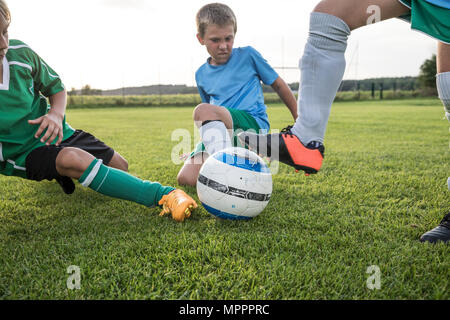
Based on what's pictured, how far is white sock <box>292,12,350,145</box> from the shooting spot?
171 centimetres

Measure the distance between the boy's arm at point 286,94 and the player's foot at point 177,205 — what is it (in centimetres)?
148

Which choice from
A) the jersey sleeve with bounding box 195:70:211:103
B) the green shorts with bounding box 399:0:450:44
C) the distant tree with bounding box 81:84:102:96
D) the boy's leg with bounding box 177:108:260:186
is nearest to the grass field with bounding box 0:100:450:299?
the boy's leg with bounding box 177:108:260:186

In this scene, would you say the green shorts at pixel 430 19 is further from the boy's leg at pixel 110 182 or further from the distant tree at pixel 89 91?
the distant tree at pixel 89 91

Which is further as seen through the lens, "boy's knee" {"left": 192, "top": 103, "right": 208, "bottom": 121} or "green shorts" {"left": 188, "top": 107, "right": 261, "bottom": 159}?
"green shorts" {"left": 188, "top": 107, "right": 261, "bottom": 159}

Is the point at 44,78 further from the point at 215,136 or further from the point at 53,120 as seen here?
the point at 215,136

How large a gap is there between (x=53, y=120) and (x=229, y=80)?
5.70ft

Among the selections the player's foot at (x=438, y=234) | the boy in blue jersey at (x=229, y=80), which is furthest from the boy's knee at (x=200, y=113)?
the player's foot at (x=438, y=234)

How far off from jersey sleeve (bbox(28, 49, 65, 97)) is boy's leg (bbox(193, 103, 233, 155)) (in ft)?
3.83

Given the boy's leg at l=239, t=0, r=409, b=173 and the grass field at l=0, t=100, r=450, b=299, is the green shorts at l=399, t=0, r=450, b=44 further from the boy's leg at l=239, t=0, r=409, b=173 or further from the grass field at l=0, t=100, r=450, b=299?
the grass field at l=0, t=100, r=450, b=299

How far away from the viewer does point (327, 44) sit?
1.73 metres

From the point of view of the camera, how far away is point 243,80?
11.1 feet

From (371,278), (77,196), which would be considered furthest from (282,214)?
(77,196)

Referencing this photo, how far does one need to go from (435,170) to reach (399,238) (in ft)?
7.15

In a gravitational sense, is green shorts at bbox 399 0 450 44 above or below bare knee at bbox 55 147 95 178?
above
